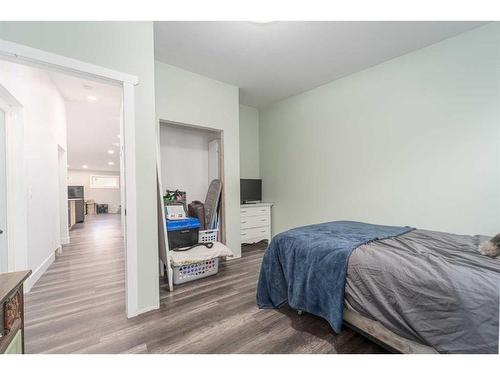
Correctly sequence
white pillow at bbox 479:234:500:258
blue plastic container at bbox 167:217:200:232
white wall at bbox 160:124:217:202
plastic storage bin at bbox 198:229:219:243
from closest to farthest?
white pillow at bbox 479:234:500:258, blue plastic container at bbox 167:217:200:232, plastic storage bin at bbox 198:229:219:243, white wall at bbox 160:124:217:202

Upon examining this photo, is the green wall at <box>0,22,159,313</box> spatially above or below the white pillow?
above

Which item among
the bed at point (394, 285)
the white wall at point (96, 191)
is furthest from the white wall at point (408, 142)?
the white wall at point (96, 191)

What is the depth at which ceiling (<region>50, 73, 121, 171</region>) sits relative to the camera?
3179mm

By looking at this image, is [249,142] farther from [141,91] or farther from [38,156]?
[38,156]

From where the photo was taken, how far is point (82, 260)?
337 cm

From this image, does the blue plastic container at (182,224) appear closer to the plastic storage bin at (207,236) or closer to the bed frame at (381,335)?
the plastic storage bin at (207,236)

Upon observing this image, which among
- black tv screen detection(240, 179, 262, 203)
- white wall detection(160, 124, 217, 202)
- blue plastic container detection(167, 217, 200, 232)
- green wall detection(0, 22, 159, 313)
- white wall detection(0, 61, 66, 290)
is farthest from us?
black tv screen detection(240, 179, 262, 203)

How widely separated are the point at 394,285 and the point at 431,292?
17cm

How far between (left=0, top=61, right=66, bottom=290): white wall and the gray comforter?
3231mm

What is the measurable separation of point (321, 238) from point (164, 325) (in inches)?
57.0

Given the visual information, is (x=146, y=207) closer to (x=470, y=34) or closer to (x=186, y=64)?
(x=186, y=64)

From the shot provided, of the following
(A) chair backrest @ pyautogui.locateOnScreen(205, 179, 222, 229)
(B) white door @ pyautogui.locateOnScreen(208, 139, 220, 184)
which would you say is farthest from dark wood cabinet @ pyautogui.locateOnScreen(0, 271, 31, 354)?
(B) white door @ pyautogui.locateOnScreen(208, 139, 220, 184)

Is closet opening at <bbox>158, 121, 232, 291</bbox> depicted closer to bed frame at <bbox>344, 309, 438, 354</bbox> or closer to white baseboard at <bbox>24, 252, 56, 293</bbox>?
white baseboard at <bbox>24, 252, 56, 293</bbox>
